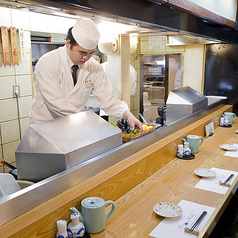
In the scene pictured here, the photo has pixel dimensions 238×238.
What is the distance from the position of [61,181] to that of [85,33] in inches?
44.6

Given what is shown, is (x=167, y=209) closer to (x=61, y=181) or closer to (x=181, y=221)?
(x=181, y=221)

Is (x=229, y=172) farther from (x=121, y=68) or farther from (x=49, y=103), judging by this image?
(x=121, y=68)

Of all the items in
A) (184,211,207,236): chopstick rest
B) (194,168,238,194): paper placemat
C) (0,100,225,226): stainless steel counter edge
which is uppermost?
(0,100,225,226): stainless steel counter edge

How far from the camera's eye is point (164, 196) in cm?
177

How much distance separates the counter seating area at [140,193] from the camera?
1.25 metres

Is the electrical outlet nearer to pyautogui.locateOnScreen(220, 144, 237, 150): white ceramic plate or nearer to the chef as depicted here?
the chef

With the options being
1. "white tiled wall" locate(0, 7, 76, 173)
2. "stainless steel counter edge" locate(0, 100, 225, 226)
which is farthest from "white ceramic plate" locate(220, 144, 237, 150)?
"white tiled wall" locate(0, 7, 76, 173)

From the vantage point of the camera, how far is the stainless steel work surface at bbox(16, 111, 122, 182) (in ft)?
4.98

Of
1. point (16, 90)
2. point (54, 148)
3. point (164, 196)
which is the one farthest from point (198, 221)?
point (16, 90)

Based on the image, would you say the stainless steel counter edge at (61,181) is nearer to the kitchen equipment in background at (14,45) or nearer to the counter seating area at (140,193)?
the counter seating area at (140,193)

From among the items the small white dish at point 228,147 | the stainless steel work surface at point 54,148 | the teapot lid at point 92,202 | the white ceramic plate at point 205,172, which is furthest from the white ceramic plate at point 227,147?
the teapot lid at point 92,202

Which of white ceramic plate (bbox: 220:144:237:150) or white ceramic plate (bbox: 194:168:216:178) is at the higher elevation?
white ceramic plate (bbox: 220:144:237:150)

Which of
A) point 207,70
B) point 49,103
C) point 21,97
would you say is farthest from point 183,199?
point 207,70

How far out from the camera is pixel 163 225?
1461 millimetres
